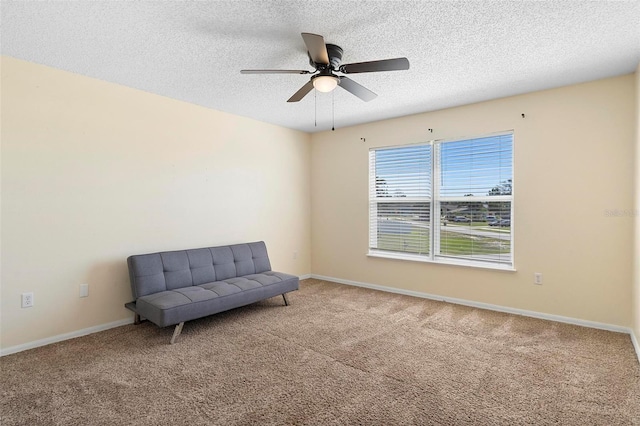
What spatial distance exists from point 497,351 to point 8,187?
4244mm

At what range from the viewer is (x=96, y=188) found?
3.24m

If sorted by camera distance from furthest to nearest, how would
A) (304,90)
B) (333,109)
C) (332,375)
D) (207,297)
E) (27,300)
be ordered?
(333,109) → (207,297) → (27,300) → (304,90) → (332,375)

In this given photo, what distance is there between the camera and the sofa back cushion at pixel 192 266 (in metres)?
3.30

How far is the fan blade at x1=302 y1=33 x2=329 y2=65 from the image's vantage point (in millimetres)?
1968

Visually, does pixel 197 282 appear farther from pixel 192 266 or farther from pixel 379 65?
pixel 379 65

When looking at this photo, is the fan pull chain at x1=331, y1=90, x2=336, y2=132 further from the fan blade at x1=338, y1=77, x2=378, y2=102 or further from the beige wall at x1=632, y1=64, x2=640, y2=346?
the beige wall at x1=632, y1=64, x2=640, y2=346

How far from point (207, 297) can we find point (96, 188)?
59.4 inches

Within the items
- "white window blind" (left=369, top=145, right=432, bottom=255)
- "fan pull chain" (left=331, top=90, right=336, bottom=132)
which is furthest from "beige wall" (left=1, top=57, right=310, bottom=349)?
"white window blind" (left=369, top=145, right=432, bottom=255)

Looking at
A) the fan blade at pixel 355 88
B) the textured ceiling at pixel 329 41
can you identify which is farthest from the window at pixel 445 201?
the fan blade at pixel 355 88

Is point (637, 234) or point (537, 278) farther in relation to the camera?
point (537, 278)

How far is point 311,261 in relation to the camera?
222 inches

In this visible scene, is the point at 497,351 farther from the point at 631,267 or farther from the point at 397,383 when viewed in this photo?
the point at 631,267

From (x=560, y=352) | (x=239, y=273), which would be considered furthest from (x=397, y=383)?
(x=239, y=273)

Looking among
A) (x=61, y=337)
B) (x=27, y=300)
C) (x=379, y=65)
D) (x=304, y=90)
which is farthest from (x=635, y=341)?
(x=27, y=300)
